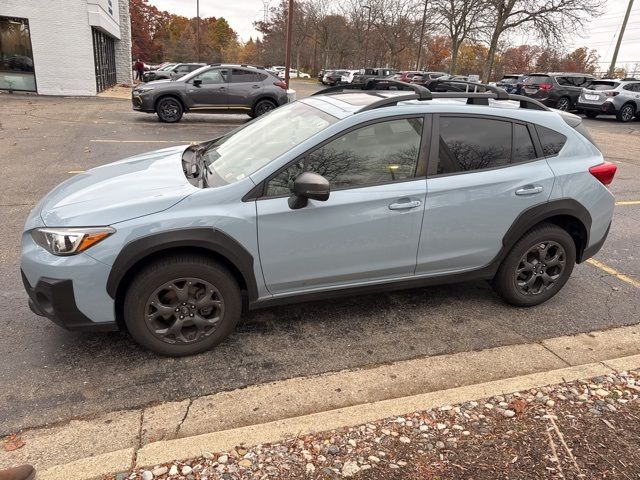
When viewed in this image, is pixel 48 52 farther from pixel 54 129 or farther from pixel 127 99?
pixel 54 129

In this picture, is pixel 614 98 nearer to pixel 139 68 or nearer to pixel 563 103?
pixel 563 103

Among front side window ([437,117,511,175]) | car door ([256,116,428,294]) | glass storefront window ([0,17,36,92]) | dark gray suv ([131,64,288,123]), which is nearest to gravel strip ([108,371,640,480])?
car door ([256,116,428,294])

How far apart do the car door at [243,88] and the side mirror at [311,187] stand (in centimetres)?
1165

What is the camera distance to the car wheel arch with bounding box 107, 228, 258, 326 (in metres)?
2.72

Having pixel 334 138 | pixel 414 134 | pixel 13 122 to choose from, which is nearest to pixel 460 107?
pixel 414 134

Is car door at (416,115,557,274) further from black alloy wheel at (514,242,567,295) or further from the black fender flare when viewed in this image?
the black fender flare

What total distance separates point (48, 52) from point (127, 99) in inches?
126

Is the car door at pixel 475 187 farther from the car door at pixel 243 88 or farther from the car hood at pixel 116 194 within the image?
the car door at pixel 243 88

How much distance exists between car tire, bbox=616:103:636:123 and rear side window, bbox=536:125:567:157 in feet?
62.3

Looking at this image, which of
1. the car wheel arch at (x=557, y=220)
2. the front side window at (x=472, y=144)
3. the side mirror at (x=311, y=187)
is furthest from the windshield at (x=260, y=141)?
the car wheel arch at (x=557, y=220)

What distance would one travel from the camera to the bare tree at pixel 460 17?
34.5 metres

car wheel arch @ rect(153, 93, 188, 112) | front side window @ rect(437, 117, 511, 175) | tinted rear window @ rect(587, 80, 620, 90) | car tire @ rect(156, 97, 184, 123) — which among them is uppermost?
tinted rear window @ rect(587, 80, 620, 90)

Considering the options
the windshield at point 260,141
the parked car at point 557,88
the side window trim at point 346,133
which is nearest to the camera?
the side window trim at point 346,133

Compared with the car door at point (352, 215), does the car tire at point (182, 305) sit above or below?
below
